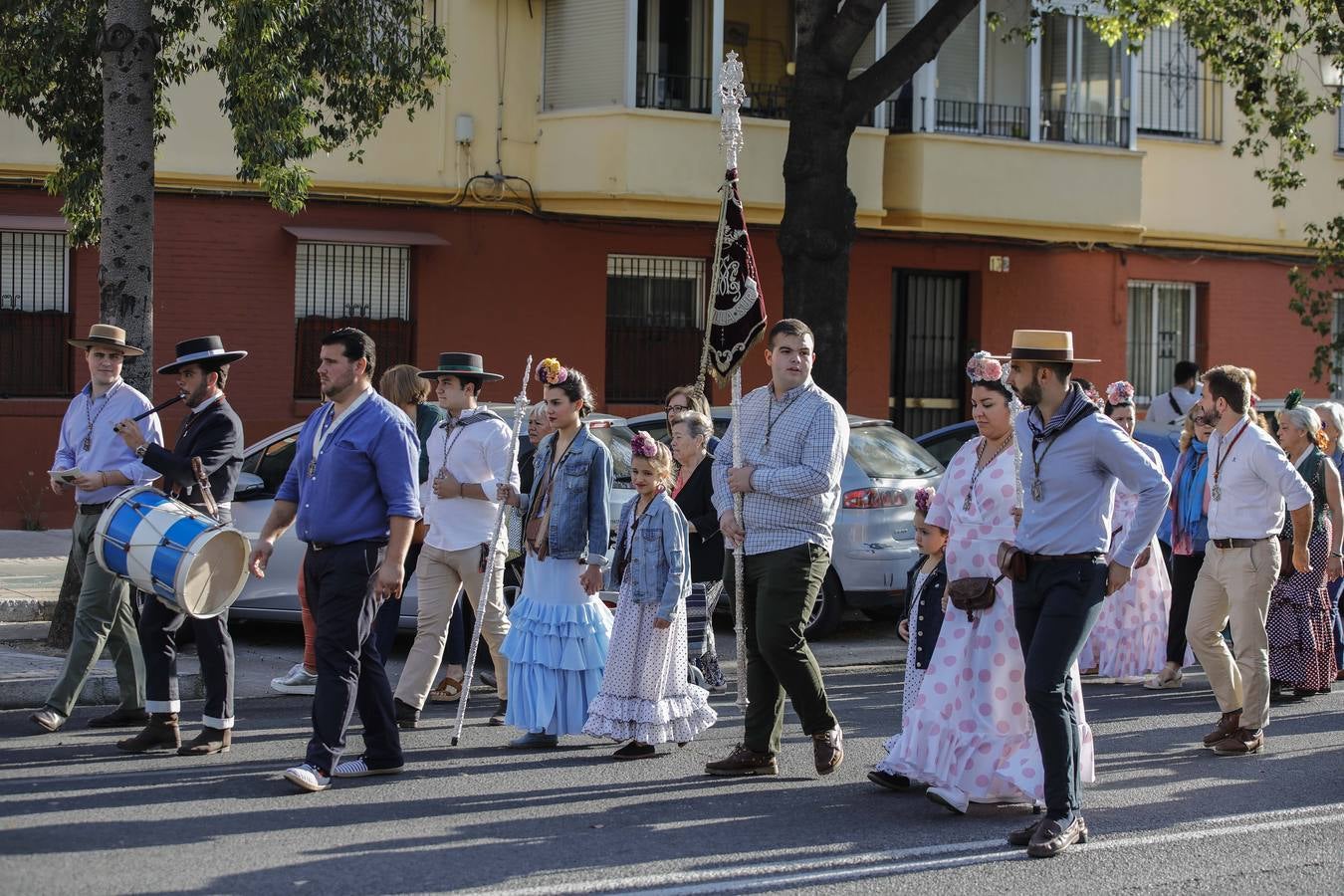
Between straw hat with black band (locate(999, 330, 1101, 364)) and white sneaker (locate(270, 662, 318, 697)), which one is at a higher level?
straw hat with black band (locate(999, 330, 1101, 364))

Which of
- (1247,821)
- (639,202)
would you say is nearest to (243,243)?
(639,202)

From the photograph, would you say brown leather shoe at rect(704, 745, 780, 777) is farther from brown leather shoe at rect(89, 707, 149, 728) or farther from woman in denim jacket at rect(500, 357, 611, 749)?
brown leather shoe at rect(89, 707, 149, 728)

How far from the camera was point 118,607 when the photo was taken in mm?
8766

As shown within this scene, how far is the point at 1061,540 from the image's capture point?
6.89 metres

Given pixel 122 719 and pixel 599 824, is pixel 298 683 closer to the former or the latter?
pixel 122 719

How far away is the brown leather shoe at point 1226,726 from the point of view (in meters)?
9.16

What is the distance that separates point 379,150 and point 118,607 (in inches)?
422

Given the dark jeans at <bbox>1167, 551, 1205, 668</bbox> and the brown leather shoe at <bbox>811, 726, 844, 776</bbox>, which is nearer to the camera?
the brown leather shoe at <bbox>811, 726, 844, 776</bbox>

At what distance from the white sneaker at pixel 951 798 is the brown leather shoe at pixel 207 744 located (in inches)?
135

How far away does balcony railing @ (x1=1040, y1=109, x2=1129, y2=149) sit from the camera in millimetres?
22047

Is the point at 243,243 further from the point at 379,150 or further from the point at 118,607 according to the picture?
the point at 118,607

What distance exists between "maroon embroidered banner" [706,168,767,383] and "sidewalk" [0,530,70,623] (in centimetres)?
625

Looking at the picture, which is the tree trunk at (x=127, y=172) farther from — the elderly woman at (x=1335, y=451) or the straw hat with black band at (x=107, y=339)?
the elderly woman at (x=1335, y=451)

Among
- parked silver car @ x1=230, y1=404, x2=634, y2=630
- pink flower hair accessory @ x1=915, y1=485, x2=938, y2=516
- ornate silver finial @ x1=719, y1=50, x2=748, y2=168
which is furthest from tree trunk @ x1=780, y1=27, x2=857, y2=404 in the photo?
pink flower hair accessory @ x1=915, y1=485, x2=938, y2=516
